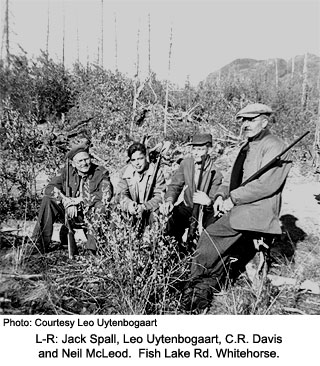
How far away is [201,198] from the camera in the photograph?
13.5 feet

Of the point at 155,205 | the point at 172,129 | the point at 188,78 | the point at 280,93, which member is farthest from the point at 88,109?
the point at 155,205

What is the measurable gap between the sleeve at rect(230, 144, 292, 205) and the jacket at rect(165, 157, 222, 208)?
0.94 m

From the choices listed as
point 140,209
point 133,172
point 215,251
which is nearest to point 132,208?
point 140,209

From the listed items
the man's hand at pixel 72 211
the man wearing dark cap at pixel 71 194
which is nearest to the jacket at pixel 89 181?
the man wearing dark cap at pixel 71 194

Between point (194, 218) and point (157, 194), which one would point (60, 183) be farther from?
point (194, 218)

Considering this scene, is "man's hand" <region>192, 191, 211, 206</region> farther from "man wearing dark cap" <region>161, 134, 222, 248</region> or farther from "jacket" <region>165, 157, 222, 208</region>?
"jacket" <region>165, 157, 222, 208</region>

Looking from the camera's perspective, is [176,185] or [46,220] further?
[176,185]

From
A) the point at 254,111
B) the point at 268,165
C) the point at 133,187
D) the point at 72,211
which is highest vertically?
the point at 254,111

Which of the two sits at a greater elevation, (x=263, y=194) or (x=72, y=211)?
(x=263, y=194)

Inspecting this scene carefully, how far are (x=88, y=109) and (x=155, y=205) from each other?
259 inches

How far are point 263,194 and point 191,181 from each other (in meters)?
1.12

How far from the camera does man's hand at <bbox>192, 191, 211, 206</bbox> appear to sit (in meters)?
4.09

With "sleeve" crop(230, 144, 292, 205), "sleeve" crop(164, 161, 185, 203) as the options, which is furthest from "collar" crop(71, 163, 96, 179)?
"sleeve" crop(230, 144, 292, 205)
